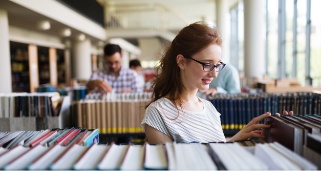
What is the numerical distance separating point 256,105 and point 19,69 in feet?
27.6

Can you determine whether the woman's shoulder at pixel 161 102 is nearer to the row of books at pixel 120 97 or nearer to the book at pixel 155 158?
the book at pixel 155 158

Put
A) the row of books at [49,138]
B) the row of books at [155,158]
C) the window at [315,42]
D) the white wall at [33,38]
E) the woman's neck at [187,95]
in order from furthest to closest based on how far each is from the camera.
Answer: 1. the white wall at [33,38]
2. the window at [315,42]
3. the woman's neck at [187,95]
4. the row of books at [49,138]
5. the row of books at [155,158]

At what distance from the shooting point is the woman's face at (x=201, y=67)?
1.26 metres

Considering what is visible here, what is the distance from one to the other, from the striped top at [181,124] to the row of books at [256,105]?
1.56 metres

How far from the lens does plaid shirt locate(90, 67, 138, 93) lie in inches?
147

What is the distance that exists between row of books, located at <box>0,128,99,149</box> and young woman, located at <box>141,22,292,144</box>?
1.16 feet

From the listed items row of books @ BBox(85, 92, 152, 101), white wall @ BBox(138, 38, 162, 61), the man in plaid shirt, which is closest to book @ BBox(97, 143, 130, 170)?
row of books @ BBox(85, 92, 152, 101)

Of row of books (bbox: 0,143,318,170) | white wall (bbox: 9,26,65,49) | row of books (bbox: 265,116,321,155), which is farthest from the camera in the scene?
white wall (bbox: 9,26,65,49)

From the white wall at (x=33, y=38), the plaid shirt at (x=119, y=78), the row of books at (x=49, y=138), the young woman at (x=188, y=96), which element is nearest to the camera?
the row of books at (x=49, y=138)

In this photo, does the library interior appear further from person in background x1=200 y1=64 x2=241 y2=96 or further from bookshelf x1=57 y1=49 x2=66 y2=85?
bookshelf x1=57 y1=49 x2=66 y2=85

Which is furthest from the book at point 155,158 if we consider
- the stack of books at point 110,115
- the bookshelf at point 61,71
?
the bookshelf at point 61,71

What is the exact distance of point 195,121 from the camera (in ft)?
4.33

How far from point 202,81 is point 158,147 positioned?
1.77ft

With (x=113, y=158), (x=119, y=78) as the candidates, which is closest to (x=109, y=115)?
(x=119, y=78)
